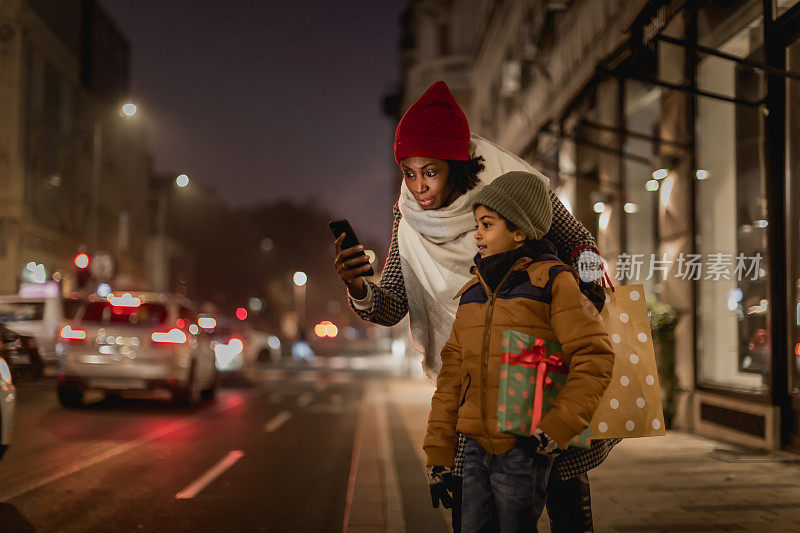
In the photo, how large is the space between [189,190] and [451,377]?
6483 cm

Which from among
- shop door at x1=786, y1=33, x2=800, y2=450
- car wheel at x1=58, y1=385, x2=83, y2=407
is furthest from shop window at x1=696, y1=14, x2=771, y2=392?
car wheel at x1=58, y1=385, x2=83, y2=407

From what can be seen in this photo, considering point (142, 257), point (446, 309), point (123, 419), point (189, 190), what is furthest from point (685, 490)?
point (189, 190)

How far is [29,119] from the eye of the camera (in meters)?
29.6

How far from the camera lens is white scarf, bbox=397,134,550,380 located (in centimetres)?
329

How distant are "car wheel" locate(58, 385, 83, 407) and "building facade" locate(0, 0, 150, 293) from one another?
12510 millimetres

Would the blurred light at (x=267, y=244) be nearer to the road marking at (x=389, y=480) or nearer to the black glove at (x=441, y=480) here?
the road marking at (x=389, y=480)

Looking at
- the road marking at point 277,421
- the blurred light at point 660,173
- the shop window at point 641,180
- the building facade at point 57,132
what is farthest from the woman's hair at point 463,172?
the building facade at point 57,132

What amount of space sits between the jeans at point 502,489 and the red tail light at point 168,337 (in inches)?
474

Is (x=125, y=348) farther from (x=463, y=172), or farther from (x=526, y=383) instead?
(x=526, y=383)

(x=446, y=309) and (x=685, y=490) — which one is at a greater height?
(x=446, y=309)

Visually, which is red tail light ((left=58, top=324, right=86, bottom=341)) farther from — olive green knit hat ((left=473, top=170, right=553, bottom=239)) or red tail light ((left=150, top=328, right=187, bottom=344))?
olive green knit hat ((left=473, top=170, right=553, bottom=239))

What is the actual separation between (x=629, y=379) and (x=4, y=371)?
231 inches

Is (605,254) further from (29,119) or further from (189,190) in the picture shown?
(189,190)

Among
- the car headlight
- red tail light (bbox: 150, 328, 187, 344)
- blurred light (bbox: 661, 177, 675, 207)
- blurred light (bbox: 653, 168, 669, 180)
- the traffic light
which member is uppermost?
blurred light (bbox: 653, 168, 669, 180)
